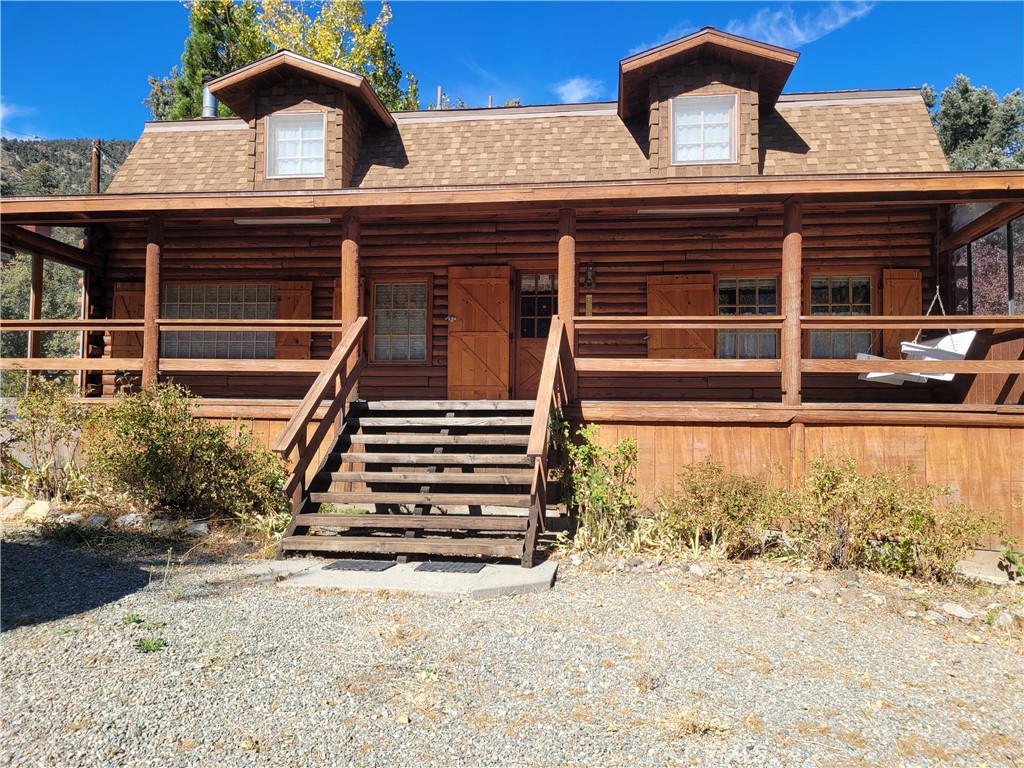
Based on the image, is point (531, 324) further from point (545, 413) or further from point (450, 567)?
point (450, 567)

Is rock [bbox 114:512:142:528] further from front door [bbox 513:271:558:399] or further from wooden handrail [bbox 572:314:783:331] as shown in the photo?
front door [bbox 513:271:558:399]

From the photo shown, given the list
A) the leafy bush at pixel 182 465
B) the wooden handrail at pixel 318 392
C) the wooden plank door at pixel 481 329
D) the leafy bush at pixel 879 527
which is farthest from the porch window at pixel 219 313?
the leafy bush at pixel 879 527

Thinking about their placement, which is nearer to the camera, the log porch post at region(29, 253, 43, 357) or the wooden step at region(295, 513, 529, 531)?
the wooden step at region(295, 513, 529, 531)

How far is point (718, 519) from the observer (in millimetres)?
5801

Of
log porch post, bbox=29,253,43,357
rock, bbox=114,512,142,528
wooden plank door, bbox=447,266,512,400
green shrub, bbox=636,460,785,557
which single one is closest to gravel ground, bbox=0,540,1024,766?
green shrub, bbox=636,460,785,557

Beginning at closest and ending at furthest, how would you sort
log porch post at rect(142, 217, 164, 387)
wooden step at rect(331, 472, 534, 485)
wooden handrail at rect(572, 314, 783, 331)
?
wooden step at rect(331, 472, 534, 485)
wooden handrail at rect(572, 314, 783, 331)
log porch post at rect(142, 217, 164, 387)

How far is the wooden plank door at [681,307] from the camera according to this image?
31.3 ft

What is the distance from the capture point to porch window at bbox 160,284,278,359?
413 inches

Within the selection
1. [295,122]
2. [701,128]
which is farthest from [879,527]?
[295,122]

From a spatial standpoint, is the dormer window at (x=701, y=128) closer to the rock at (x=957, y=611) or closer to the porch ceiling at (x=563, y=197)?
the porch ceiling at (x=563, y=197)

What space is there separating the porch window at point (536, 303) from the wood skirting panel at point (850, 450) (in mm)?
3472

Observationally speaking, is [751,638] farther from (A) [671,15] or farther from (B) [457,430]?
(A) [671,15]

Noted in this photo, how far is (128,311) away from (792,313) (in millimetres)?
9251

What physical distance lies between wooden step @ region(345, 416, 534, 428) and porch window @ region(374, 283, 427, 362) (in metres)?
3.37
